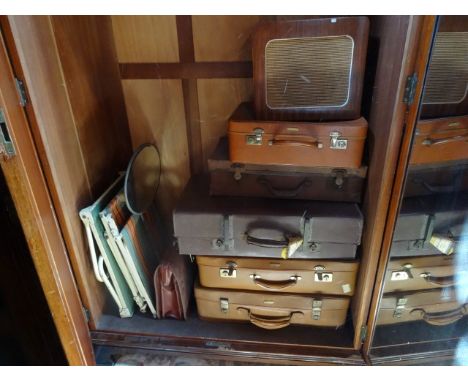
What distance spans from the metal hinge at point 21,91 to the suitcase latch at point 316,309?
960 mm

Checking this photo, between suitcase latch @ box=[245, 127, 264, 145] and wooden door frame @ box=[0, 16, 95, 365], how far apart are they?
0.53 m

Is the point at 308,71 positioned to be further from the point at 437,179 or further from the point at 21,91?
the point at 21,91

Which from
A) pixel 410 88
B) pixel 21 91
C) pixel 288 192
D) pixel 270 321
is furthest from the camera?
pixel 270 321

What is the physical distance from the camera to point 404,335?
104 cm

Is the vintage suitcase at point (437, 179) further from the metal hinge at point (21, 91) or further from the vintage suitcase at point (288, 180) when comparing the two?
the metal hinge at point (21, 91)

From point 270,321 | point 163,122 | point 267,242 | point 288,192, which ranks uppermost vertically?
point 163,122

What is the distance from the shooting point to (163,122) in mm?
1289

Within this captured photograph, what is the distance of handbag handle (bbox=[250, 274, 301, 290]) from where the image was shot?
1063mm

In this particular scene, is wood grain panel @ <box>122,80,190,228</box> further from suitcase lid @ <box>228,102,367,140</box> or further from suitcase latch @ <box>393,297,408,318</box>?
suitcase latch @ <box>393,297,408,318</box>

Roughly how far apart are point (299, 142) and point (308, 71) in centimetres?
19

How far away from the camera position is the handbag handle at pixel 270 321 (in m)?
1.11

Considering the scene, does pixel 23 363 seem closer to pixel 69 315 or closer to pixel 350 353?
pixel 69 315

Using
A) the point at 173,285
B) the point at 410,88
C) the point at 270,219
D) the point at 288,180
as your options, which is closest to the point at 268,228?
the point at 270,219

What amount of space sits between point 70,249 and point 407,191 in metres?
0.92
